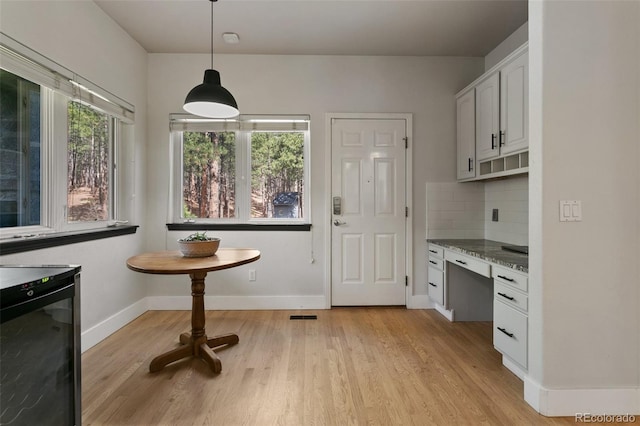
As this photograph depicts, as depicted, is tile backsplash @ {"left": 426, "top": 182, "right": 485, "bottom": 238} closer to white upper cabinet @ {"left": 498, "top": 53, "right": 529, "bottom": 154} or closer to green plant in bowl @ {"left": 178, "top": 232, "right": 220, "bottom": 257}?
white upper cabinet @ {"left": 498, "top": 53, "right": 529, "bottom": 154}

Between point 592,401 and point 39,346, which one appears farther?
point 592,401

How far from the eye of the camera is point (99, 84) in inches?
104

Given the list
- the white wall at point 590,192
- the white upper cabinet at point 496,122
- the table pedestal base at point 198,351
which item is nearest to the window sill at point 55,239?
the table pedestal base at point 198,351

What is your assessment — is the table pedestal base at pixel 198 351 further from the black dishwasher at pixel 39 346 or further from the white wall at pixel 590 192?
the white wall at pixel 590 192

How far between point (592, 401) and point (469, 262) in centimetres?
112

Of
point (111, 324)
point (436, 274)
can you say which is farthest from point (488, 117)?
point (111, 324)

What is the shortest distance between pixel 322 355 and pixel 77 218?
220 centimetres

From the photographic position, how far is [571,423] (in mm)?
1662

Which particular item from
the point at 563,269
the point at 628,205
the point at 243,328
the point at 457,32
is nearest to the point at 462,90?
the point at 457,32

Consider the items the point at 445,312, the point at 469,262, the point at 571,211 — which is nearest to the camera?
the point at 571,211

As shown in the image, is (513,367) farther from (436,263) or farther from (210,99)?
(210,99)

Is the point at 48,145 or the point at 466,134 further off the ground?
the point at 466,134

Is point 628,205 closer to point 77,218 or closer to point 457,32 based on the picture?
point 457,32

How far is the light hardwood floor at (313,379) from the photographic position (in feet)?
5.61
